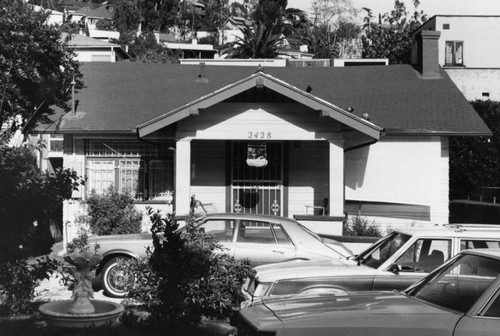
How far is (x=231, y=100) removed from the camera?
16938mm

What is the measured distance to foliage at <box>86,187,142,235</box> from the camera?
57.6 feet

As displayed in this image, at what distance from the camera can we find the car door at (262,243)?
1156cm

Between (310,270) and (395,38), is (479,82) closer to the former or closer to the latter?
(395,38)

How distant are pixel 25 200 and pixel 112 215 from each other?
1031 centimetres

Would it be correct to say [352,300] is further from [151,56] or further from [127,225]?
[151,56]

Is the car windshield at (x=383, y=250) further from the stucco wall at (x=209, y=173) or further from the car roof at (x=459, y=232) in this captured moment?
the stucco wall at (x=209, y=173)

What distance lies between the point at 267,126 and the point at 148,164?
145 inches

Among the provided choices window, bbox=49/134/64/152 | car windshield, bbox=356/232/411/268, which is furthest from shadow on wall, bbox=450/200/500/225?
car windshield, bbox=356/232/411/268

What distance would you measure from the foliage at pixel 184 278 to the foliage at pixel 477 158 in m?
19.5

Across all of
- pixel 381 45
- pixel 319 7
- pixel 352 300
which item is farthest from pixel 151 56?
pixel 352 300

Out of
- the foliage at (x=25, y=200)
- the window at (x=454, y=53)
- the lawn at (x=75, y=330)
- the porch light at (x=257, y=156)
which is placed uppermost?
the window at (x=454, y=53)

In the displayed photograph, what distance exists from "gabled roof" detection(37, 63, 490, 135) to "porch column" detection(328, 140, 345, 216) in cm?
145

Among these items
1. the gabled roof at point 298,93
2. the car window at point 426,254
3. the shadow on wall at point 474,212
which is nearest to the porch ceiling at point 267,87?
the gabled roof at point 298,93

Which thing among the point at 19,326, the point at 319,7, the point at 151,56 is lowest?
the point at 19,326
